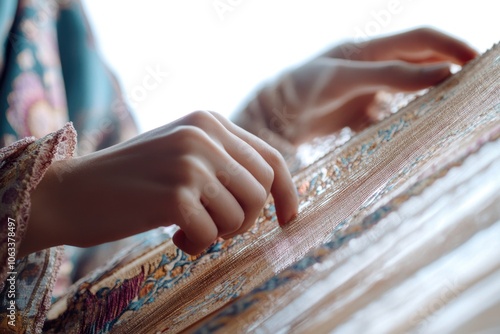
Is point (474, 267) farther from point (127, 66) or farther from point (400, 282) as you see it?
point (127, 66)

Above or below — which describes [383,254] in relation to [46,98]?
above

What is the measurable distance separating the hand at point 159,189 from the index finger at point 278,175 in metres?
0.02

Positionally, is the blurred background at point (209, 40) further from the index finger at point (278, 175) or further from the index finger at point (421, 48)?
the index finger at point (278, 175)

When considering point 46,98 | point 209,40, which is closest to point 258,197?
point 46,98

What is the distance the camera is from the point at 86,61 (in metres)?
1.25

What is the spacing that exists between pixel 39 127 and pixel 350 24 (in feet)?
2.60

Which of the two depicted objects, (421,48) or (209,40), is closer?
(421,48)

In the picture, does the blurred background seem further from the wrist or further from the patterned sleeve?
the wrist

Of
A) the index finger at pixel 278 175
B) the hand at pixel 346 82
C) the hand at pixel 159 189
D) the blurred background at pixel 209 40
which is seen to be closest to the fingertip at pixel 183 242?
the hand at pixel 159 189

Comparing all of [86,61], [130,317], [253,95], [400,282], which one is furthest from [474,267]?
[86,61]

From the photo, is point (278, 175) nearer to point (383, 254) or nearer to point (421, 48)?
point (383, 254)

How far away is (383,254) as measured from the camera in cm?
25

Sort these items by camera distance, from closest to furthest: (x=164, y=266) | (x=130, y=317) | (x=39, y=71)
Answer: (x=130, y=317)
(x=164, y=266)
(x=39, y=71)

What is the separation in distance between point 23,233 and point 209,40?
44.2 inches
